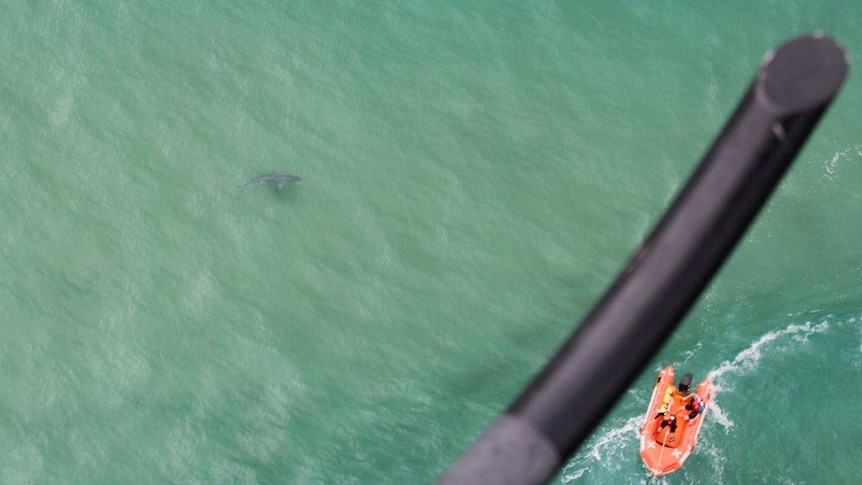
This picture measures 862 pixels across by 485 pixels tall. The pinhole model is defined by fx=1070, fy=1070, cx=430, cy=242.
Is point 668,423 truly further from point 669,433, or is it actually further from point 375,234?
point 375,234

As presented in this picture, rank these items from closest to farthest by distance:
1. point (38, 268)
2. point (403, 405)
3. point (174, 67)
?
point (403, 405) → point (38, 268) → point (174, 67)

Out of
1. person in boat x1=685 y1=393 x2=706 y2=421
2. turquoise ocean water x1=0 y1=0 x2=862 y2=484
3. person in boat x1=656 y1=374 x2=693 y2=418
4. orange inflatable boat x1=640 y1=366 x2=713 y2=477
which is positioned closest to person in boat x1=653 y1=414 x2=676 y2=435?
orange inflatable boat x1=640 y1=366 x2=713 y2=477

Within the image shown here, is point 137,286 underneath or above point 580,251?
underneath

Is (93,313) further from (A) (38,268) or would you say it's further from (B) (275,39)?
(B) (275,39)

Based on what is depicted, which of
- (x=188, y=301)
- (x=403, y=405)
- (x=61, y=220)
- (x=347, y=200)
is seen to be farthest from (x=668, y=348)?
(x=61, y=220)

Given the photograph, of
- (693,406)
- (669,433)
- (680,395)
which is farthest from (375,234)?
(693,406)

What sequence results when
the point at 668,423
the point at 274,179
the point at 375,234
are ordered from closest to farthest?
the point at 668,423 < the point at 375,234 < the point at 274,179
